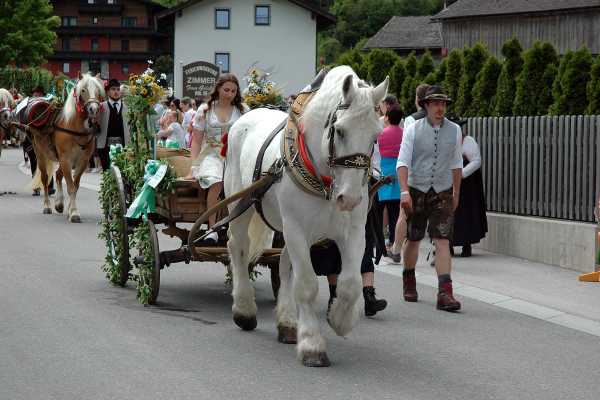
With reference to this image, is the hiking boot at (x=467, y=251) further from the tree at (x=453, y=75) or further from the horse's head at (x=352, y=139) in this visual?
the tree at (x=453, y=75)

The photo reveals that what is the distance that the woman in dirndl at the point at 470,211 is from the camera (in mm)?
13281

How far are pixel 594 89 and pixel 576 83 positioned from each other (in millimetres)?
1558

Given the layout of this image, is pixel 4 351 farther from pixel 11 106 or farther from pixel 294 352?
pixel 11 106

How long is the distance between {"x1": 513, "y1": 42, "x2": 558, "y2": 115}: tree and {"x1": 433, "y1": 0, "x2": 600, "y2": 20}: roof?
41.3 metres

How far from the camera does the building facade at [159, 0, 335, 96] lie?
231 ft

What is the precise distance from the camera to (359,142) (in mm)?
6719

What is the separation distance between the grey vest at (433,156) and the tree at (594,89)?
322 inches

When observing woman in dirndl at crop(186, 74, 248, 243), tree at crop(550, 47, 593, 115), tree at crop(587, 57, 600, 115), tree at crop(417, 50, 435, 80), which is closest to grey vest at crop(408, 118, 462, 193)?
woman in dirndl at crop(186, 74, 248, 243)

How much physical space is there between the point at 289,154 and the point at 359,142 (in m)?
0.74

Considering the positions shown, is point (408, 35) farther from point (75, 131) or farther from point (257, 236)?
point (257, 236)

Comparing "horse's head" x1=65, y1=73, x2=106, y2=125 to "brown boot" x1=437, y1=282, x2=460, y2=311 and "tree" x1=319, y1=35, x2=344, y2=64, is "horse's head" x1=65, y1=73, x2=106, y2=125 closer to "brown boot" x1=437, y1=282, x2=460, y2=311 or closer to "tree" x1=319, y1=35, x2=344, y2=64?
"brown boot" x1=437, y1=282, x2=460, y2=311

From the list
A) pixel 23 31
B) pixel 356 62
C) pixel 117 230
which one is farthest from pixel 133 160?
pixel 23 31

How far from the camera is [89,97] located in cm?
1616

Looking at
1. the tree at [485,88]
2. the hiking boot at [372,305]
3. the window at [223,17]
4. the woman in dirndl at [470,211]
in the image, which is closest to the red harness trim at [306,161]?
the hiking boot at [372,305]
